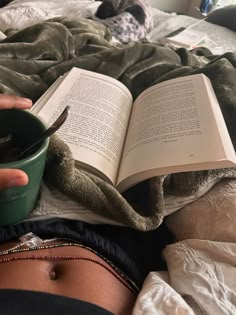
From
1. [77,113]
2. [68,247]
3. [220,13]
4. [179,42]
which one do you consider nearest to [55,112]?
[77,113]

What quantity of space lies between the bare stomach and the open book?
0.43 ft

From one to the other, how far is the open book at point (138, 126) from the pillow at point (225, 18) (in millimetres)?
969

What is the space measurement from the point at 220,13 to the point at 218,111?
3.91ft

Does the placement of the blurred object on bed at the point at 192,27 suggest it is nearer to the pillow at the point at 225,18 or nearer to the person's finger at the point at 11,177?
the pillow at the point at 225,18

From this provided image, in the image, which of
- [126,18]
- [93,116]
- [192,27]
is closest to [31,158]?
[93,116]

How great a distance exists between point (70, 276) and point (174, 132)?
0.27m

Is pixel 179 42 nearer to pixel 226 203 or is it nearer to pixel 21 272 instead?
pixel 226 203

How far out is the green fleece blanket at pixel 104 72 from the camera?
21.2 inches

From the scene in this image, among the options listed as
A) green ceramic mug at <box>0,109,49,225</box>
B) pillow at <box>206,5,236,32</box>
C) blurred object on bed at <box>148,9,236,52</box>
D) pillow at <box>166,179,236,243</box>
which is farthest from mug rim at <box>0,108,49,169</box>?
pillow at <box>206,5,236,32</box>

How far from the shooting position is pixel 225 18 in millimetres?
1639

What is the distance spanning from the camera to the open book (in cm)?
57

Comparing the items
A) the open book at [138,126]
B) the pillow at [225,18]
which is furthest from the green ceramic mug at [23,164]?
the pillow at [225,18]

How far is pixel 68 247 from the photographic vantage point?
50 centimetres

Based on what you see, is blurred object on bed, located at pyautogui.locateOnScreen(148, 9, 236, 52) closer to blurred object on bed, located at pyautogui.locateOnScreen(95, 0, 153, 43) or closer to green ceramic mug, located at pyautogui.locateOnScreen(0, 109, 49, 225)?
blurred object on bed, located at pyautogui.locateOnScreen(95, 0, 153, 43)
